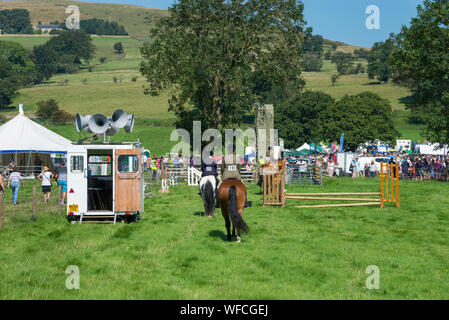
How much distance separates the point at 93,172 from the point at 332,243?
9854 millimetres

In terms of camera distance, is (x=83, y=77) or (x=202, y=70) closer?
(x=202, y=70)

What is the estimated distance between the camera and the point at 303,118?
90.8m

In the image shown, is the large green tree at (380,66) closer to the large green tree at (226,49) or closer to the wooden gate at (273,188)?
the large green tree at (226,49)

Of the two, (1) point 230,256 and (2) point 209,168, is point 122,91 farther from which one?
(1) point 230,256

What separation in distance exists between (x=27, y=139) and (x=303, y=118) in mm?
53549

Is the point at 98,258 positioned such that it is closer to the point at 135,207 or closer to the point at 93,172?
the point at 135,207

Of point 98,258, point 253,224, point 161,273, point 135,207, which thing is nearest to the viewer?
point 161,273

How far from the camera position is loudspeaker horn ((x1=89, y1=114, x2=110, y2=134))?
1883 centimetres

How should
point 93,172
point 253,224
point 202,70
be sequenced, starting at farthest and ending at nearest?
point 202,70
point 93,172
point 253,224

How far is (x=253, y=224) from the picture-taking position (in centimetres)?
1677

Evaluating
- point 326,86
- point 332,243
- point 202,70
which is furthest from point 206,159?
point 326,86

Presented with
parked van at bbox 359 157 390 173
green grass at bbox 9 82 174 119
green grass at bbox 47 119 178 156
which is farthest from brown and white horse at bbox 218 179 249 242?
green grass at bbox 9 82 174 119

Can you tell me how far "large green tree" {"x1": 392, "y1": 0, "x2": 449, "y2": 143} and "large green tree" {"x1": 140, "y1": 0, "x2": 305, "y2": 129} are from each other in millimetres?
8372

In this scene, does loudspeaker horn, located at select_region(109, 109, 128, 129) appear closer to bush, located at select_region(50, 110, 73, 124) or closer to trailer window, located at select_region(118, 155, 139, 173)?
trailer window, located at select_region(118, 155, 139, 173)
